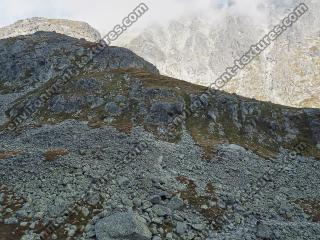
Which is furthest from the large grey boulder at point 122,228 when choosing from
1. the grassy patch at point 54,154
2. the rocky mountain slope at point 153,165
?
the grassy patch at point 54,154

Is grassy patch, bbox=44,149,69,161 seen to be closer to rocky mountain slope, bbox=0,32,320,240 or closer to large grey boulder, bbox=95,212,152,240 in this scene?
rocky mountain slope, bbox=0,32,320,240

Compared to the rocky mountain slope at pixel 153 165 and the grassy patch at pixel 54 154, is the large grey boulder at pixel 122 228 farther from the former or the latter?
the grassy patch at pixel 54 154

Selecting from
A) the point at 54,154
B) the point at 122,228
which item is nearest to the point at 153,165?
the point at 54,154

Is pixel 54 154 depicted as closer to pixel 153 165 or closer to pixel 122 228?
pixel 153 165

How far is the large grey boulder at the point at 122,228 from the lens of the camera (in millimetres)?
30391

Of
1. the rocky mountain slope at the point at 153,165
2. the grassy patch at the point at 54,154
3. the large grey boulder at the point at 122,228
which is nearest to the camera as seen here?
the large grey boulder at the point at 122,228

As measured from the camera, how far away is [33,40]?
11006 centimetres

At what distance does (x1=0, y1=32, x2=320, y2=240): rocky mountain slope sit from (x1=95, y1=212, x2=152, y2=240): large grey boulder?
0.09 meters

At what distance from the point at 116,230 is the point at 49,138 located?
2520cm

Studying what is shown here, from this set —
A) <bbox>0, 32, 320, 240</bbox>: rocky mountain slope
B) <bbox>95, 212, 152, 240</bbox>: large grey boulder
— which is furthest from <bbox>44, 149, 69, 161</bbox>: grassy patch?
<bbox>95, 212, 152, 240</bbox>: large grey boulder

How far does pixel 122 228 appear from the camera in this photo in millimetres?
30906

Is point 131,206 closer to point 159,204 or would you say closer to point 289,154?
point 159,204

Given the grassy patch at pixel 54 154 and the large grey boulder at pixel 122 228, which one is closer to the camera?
the large grey boulder at pixel 122 228

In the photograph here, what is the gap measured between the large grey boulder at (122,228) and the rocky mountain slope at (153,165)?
0.09 m
